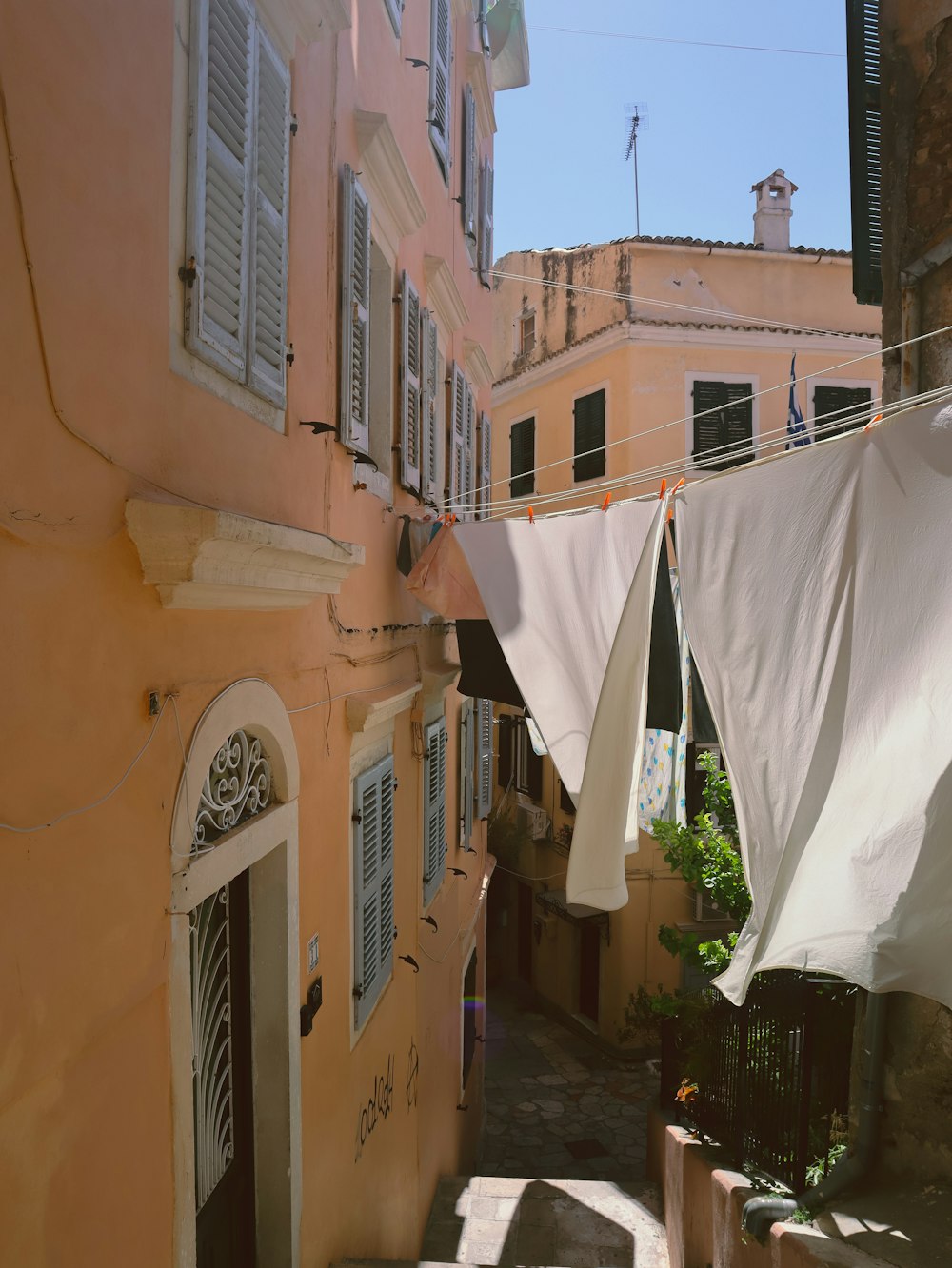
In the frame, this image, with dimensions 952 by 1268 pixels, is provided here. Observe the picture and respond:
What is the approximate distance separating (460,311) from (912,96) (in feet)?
16.4

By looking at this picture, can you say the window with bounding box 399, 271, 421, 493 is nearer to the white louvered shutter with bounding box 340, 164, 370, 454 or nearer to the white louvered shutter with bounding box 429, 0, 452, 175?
the white louvered shutter with bounding box 340, 164, 370, 454

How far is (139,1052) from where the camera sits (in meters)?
3.17

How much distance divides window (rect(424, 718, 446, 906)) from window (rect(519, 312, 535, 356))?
12541mm

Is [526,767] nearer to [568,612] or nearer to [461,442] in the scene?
[461,442]

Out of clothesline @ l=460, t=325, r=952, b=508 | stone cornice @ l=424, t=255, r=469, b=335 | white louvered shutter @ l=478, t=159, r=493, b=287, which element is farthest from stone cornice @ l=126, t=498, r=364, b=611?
white louvered shutter @ l=478, t=159, r=493, b=287

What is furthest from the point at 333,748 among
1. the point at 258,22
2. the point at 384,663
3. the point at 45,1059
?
the point at 258,22

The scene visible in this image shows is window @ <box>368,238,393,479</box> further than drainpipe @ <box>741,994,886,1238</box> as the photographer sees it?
Yes

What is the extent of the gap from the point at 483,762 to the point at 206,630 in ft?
31.8

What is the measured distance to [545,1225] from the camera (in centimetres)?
874

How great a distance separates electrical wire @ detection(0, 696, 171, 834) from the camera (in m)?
2.48

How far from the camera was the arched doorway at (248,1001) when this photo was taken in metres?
4.13

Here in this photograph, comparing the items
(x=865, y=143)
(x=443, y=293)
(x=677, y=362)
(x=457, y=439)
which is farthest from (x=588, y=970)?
(x=865, y=143)

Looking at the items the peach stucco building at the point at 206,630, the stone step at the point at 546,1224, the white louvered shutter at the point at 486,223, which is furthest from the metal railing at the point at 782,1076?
the white louvered shutter at the point at 486,223

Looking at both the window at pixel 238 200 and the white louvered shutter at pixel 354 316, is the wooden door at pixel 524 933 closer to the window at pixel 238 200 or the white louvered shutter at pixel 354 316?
the white louvered shutter at pixel 354 316
